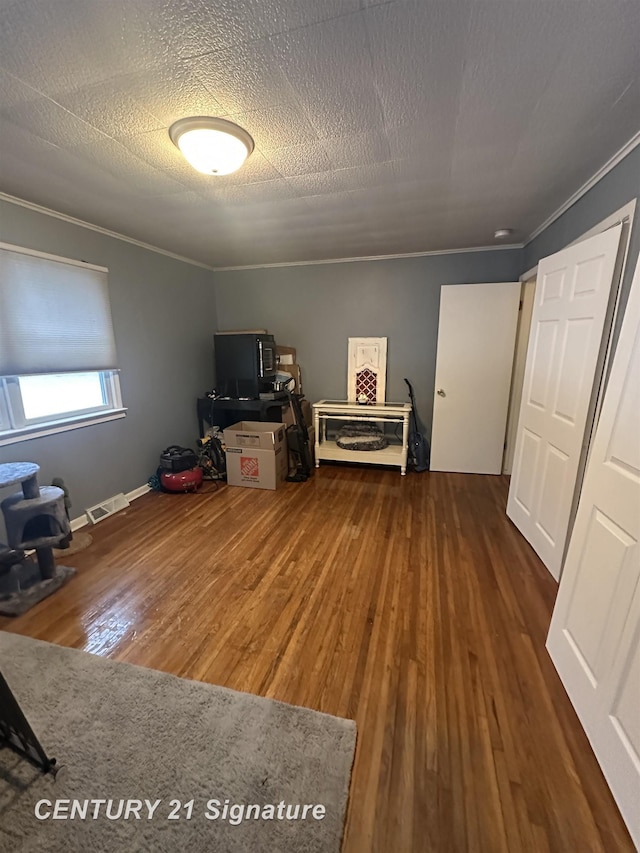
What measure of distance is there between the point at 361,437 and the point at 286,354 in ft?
4.75

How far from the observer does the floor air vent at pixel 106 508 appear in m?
2.82

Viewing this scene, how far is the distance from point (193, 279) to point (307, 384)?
5.94 ft

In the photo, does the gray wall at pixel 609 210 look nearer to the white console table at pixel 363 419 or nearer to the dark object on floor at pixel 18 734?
the white console table at pixel 363 419

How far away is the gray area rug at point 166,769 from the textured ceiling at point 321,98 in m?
2.29

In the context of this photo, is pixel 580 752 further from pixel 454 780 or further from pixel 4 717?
pixel 4 717

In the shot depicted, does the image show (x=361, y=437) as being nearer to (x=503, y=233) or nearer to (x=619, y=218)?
(x=503, y=233)

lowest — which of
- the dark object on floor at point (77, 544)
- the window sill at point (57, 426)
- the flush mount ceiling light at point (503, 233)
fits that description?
the dark object on floor at point (77, 544)

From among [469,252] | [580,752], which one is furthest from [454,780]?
[469,252]

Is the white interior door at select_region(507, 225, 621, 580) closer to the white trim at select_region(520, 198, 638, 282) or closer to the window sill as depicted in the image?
the white trim at select_region(520, 198, 638, 282)

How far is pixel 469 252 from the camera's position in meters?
3.64

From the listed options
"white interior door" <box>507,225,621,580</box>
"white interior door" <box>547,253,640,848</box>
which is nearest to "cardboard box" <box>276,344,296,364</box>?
"white interior door" <box>507,225,621,580</box>

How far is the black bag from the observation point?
132 inches

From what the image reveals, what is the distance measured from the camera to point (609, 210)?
183cm

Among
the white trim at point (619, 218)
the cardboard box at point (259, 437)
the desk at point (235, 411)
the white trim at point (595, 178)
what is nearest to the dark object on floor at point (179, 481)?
the cardboard box at point (259, 437)
